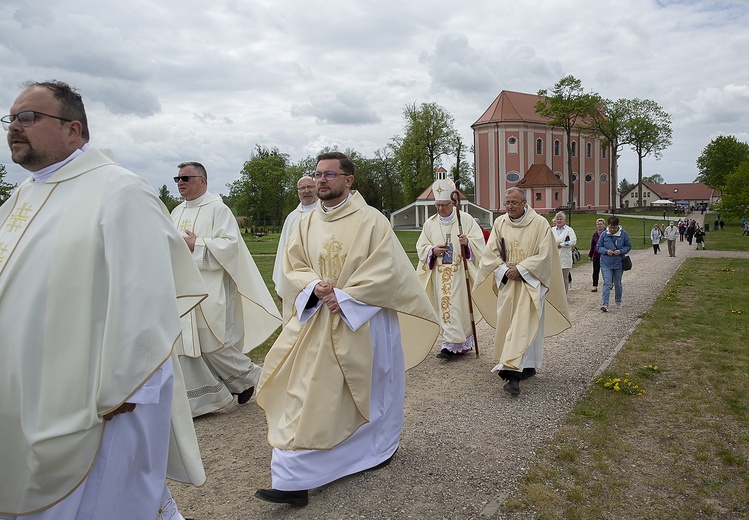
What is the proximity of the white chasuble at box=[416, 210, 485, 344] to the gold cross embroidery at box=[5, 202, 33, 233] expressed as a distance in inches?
232

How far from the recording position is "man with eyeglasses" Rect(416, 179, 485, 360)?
8172mm

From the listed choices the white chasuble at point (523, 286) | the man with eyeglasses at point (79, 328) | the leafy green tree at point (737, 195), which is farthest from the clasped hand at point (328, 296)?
the leafy green tree at point (737, 195)

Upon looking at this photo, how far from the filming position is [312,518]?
12.4 feet

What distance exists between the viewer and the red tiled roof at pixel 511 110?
6719cm

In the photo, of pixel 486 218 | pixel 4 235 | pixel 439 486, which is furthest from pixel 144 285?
pixel 486 218

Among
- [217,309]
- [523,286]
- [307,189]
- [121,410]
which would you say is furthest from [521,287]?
[121,410]

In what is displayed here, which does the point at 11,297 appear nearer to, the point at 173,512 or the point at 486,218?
the point at 173,512

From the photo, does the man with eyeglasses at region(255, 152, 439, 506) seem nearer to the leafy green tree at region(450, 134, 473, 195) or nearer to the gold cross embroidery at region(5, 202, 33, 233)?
the gold cross embroidery at region(5, 202, 33, 233)

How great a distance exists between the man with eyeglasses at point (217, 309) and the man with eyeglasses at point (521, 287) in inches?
103

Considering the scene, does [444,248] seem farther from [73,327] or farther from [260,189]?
[260,189]

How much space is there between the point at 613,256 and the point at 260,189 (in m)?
57.3

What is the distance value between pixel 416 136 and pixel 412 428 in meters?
61.9

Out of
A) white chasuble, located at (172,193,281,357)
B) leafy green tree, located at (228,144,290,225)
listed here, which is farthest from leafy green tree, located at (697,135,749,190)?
white chasuble, located at (172,193,281,357)

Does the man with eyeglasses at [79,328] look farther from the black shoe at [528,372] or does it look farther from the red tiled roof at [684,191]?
the red tiled roof at [684,191]
